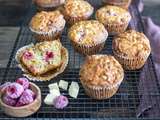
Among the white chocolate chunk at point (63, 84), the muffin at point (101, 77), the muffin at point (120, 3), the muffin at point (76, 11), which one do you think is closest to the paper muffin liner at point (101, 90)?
the muffin at point (101, 77)

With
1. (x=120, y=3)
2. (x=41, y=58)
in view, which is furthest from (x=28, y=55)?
(x=120, y=3)

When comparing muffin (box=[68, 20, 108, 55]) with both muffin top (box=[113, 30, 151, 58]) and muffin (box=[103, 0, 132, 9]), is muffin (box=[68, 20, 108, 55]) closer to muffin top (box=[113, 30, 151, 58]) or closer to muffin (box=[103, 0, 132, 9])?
muffin top (box=[113, 30, 151, 58])

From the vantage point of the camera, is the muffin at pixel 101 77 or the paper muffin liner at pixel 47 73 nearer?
the muffin at pixel 101 77

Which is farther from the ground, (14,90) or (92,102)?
(14,90)

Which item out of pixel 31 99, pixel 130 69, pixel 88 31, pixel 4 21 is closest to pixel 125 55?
pixel 130 69

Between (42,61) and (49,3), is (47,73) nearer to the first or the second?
(42,61)

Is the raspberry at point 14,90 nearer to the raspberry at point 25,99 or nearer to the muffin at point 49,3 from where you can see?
the raspberry at point 25,99

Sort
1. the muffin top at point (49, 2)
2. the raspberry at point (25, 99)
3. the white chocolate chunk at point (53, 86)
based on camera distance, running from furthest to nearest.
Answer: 1. the muffin top at point (49, 2)
2. the white chocolate chunk at point (53, 86)
3. the raspberry at point (25, 99)
